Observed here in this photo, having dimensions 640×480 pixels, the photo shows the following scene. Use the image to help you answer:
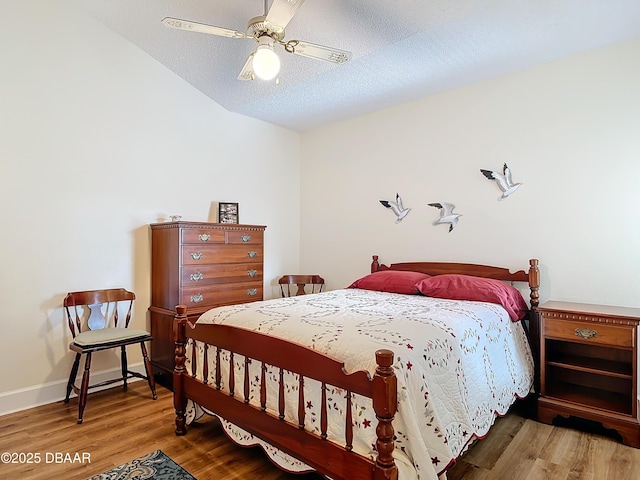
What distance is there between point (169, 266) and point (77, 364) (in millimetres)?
990

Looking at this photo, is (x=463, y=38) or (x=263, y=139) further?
(x=263, y=139)

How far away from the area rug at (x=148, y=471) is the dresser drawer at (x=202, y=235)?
1.66 m

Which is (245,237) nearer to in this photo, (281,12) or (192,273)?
(192,273)

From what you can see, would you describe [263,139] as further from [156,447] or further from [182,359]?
[156,447]

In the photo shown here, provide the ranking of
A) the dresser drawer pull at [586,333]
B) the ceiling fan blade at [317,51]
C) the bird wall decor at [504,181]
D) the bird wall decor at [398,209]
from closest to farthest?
the ceiling fan blade at [317,51] < the dresser drawer pull at [586,333] < the bird wall decor at [504,181] < the bird wall decor at [398,209]

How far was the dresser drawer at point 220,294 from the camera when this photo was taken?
3.22 meters

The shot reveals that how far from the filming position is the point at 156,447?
222 centimetres

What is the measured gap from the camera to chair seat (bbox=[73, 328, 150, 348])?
2.67m

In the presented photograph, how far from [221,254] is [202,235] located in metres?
0.27

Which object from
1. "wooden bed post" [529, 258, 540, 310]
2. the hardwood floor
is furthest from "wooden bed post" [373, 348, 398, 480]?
"wooden bed post" [529, 258, 540, 310]

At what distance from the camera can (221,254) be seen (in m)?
3.47

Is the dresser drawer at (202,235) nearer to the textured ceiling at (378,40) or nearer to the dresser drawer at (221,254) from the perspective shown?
the dresser drawer at (221,254)

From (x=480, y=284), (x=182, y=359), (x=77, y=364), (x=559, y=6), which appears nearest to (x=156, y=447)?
(x=182, y=359)

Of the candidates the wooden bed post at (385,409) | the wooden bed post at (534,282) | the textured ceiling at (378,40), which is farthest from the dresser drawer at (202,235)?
the wooden bed post at (534,282)
